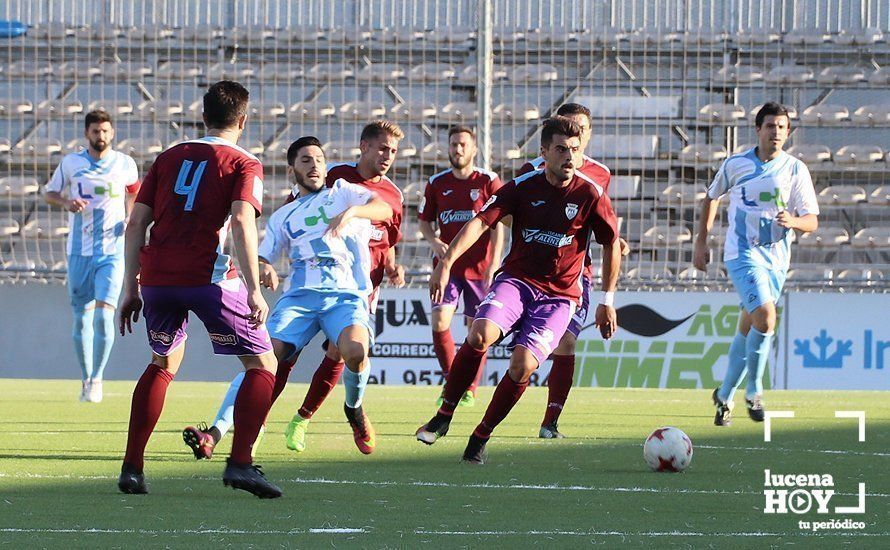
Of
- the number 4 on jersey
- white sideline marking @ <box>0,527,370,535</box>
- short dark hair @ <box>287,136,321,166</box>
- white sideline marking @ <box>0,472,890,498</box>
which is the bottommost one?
white sideline marking @ <box>0,472,890,498</box>

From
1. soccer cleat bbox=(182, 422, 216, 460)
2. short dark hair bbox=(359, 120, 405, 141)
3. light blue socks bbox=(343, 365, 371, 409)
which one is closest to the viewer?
soccer cleat bbox=(182, 422, 216, 460)

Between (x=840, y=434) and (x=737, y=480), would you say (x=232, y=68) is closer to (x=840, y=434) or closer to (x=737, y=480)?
(x=840, y=434)

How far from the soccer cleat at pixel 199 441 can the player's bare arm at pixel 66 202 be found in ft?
15.1

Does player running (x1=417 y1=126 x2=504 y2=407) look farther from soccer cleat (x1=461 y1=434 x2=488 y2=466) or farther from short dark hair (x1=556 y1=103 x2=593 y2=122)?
soccer cleat (x1=461 y1=434 x2=488 y2=466)

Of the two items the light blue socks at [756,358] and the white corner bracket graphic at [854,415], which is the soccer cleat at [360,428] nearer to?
the light blue socks at [756,358]

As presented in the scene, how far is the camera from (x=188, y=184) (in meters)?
5.50

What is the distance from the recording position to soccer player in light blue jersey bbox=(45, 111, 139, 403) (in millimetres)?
11320

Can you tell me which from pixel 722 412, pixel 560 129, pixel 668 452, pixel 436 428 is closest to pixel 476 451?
pixel 436 428

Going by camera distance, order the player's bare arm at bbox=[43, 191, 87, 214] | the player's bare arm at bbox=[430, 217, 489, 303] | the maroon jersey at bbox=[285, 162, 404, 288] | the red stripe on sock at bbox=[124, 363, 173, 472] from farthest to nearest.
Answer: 1. the player's bare arm at bbox=[43, 191, 87, 214]
2. the maroon jersey at bbox=[285, 162, 404, 288]
3. the player's bare arm at bbox=[430, 217, 489, 303]
4. the red stripe on sock at bbox=[124, 363, 173, 472]

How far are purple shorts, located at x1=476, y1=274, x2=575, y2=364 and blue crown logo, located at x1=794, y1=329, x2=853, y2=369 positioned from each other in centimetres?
941

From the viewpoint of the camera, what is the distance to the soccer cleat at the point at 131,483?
5375mm

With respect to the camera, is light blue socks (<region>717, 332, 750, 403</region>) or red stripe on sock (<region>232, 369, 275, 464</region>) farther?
light blue socks (<region>717, 332, 750, 403</region>)

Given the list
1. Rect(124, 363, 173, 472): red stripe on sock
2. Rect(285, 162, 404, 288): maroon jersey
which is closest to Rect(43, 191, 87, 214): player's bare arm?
Rect(285, 162, 404, 288): maroon jersey

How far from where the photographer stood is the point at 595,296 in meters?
17.0
